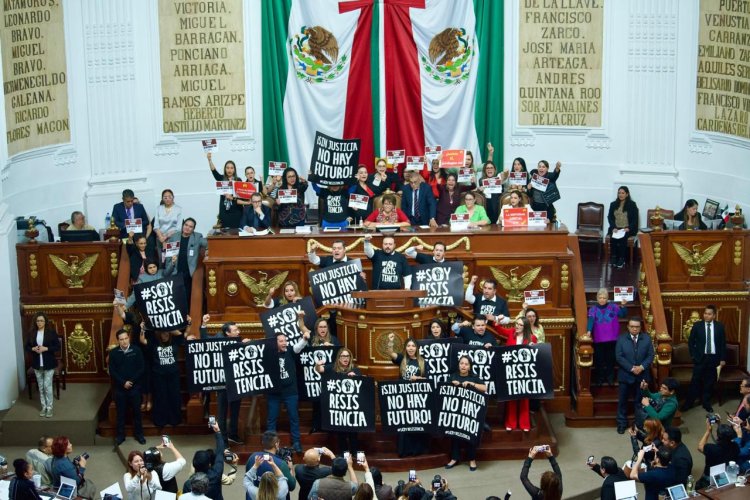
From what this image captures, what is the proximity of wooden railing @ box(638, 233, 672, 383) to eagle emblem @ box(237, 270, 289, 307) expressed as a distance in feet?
17.5

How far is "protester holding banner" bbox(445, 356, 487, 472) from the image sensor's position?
1867 cm

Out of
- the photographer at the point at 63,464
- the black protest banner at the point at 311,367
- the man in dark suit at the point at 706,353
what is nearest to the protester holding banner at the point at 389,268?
the black protest banner at the point at 311,367

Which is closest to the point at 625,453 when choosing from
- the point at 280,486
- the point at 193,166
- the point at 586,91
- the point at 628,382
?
the point at 628,382

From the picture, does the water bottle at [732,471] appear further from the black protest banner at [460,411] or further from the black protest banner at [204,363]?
the black protest banner at [204,363]

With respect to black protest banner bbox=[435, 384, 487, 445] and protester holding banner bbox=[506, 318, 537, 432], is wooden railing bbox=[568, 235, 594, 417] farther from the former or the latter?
black protest banner bbox=[435, 384, 487, 445]

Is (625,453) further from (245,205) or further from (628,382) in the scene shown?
(245,205)

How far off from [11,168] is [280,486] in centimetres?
955

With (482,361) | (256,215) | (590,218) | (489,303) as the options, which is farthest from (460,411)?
(590,218)

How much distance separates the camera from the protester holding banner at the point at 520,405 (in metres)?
19.5

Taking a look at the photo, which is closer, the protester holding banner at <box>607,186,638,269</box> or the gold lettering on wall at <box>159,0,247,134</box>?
the protester holding banner at <box>607,186,638,269</box>

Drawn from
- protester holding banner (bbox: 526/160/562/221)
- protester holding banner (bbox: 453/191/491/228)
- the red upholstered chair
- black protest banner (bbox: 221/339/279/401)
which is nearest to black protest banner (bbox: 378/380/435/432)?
black protest banner (bbox: 221/339/279/401)

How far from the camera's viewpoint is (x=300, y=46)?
2578 centimetres

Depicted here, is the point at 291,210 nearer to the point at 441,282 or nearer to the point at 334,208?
the point at 334,208

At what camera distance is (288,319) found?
19.5 metres
